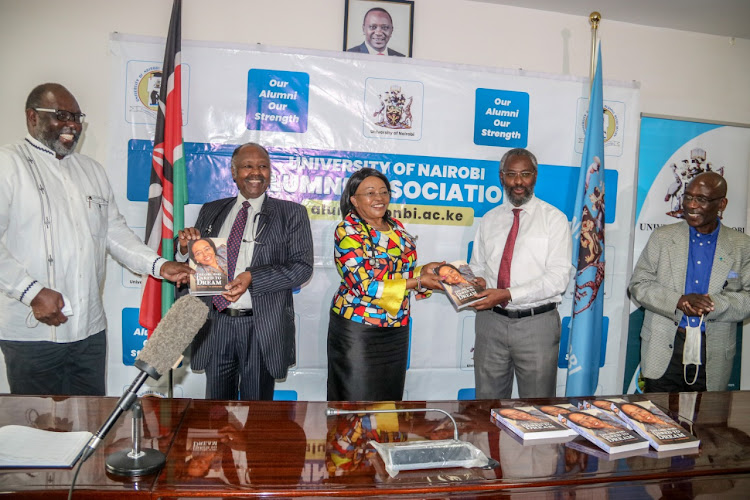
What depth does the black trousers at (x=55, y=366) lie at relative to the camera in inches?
102

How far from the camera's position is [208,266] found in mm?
2680

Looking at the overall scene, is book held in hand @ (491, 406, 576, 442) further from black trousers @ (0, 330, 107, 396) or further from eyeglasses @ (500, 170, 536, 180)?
black trousers @ (0, 330, 107, 396)

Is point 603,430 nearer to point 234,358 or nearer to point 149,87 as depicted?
point 234,358

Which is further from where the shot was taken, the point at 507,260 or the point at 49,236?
the point at 507,260

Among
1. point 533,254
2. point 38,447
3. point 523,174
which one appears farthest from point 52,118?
point 533,254

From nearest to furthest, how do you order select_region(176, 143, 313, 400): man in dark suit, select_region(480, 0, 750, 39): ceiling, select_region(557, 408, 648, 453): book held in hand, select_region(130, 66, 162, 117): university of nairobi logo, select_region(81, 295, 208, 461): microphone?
select_region(81, 295, 208, 461): microphone < select_region(557, 408, 648, 453): book held in hand < select_region(176, 143, 313, 400): man in dark suit < select_region(130, 66, 162, 117): university of nairobi logo < select_region(480, 0, 750, 39): ceiling

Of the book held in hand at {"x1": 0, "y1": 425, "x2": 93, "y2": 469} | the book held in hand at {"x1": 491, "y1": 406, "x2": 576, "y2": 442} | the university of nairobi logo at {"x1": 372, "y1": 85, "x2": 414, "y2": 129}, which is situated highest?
the university of nairobi logo at {"x1": 372, "y1": 85, "x2": 414, "y2": 129}

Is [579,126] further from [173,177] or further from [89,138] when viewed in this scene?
[89,138]

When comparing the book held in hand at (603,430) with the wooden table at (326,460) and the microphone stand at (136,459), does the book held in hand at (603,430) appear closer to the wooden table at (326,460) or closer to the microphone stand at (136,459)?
the wooden table at (326,460)

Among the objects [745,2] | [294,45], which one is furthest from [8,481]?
[745,2]

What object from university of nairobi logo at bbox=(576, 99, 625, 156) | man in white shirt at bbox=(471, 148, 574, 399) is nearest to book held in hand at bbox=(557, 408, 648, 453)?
man in white shirt at bbox=(471, 148, 574, 399)

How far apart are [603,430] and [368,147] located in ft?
8.39

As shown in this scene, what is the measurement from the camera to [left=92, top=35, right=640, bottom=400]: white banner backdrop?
11.8 feet

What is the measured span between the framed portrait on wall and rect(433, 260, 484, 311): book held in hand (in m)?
1.74
